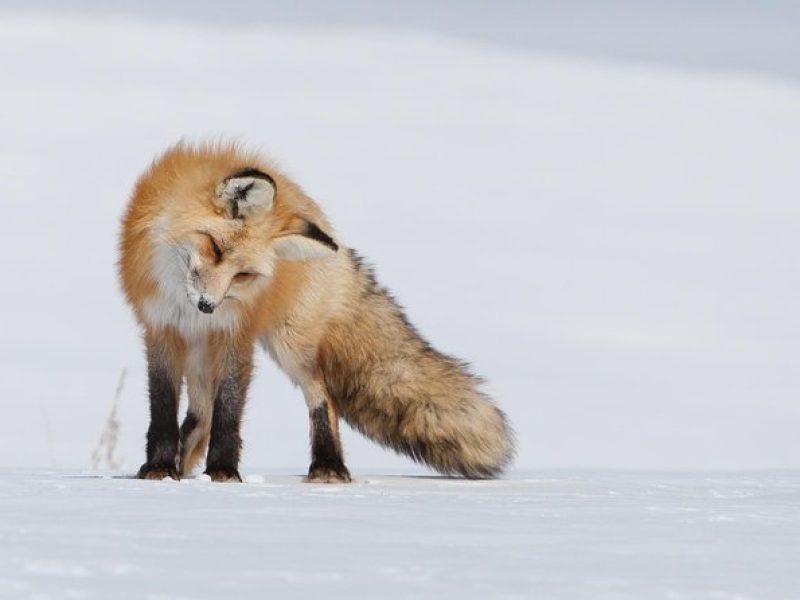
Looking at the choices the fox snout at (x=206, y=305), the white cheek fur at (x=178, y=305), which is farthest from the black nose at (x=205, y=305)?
the white cheek fur at (x=178, y=305)

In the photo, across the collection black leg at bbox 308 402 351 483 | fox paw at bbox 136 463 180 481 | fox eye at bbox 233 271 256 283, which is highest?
fox eye at bbox 233 271 256 283

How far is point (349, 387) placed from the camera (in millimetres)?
7559

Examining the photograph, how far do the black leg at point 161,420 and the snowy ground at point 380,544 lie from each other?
31.9 inches

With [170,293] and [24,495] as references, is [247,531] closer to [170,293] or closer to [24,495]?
[24,495]

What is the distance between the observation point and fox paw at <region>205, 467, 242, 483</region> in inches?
268

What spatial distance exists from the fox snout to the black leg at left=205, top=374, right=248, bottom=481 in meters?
0.71

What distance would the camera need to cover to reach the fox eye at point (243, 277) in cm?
656

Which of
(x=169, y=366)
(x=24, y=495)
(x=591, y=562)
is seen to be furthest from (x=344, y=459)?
(x=591, y=562)

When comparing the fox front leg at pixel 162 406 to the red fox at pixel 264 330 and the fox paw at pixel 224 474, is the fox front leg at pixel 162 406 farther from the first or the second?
the fox paw at pixel 224 474

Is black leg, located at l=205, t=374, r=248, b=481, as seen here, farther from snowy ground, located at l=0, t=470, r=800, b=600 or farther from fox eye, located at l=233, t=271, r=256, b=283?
snowy ground, located at l=0, t=470, r=800, b=600

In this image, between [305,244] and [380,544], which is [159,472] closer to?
[305,244]

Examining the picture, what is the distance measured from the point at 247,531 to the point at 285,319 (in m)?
3.13

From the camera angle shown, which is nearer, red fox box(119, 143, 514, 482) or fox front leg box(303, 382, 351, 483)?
red fox box(119, 143, 514, 482)

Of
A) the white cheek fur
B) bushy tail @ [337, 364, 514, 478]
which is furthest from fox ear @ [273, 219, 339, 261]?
bushy tail @ [337, 364, 514, 478]
